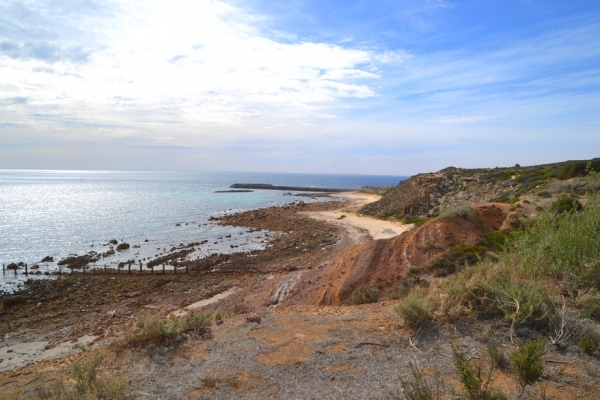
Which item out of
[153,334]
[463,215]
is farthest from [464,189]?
[153,334]

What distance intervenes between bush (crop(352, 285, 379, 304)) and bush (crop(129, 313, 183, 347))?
18.3 feet

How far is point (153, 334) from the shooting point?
6.54 meters

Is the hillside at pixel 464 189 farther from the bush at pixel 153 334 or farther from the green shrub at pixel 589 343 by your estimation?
the bush at pixel 153 334

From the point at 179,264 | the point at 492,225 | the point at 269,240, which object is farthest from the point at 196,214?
the point at 492,225

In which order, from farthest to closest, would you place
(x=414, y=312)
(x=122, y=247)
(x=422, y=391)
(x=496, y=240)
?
(x=122, y=247), (x=496, y=240), (x=414, y=312), (x=422, y=391)

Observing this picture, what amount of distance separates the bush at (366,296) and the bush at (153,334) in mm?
5583

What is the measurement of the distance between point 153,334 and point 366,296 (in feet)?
20.7

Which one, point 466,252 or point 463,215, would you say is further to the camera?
point 463,215

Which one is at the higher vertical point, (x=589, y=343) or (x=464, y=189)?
(x=464, y=189)

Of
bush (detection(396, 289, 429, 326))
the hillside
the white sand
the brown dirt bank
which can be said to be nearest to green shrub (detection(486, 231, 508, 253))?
the brown dirt bank

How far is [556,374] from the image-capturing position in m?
4.60

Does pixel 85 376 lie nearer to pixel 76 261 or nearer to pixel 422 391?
pixel 422 391

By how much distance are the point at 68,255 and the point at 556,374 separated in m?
34.3

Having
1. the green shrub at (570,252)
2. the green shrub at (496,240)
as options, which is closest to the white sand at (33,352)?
the green shrub at (570,252)
